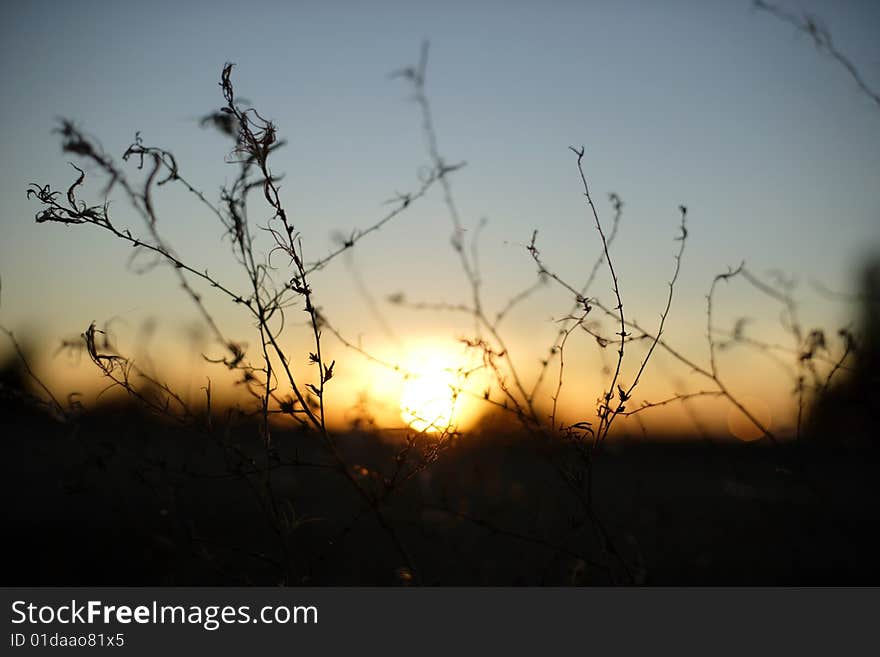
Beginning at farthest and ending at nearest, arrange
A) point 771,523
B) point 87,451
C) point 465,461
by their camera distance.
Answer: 1. point 771,523
2. point 465,461
3. point 87,451

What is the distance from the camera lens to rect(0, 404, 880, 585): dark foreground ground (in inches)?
101

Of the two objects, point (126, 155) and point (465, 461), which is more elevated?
point (126, 155)

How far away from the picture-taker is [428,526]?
6.25 metres

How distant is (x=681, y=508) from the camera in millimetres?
9117

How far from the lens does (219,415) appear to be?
7.59 ft

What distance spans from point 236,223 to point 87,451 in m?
0.86

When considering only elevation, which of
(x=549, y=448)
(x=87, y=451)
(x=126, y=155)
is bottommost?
(x=549, y=448)

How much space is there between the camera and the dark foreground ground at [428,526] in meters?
2.57
